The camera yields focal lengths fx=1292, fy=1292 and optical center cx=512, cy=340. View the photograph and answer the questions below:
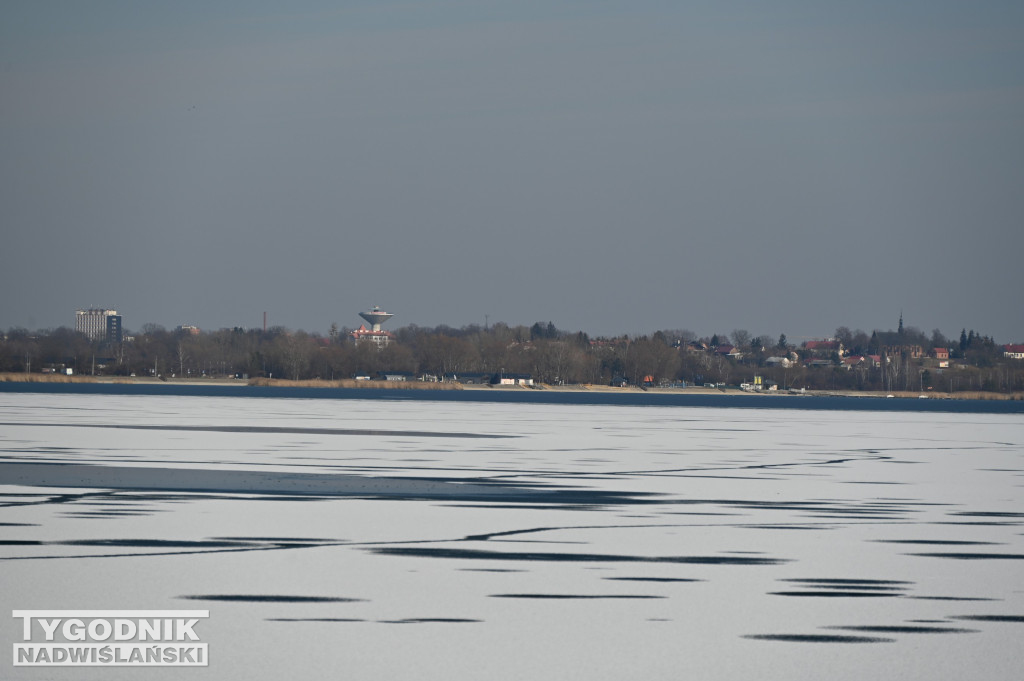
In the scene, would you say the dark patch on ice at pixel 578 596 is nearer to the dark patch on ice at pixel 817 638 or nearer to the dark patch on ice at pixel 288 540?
the dark patch on ice at pixel 817 638

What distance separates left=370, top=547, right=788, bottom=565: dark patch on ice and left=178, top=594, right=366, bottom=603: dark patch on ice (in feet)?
7.12

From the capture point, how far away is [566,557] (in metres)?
11.3

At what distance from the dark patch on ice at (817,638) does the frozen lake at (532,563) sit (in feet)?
0.08

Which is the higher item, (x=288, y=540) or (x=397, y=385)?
(x=397, y=385)

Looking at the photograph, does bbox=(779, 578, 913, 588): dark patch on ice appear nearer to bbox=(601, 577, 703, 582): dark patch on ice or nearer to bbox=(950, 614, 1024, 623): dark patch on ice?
bbox=(601, 577, 703, 582): dark patch on ice

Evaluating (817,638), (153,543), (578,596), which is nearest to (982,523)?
(578,596)

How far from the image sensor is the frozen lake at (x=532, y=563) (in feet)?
25.0

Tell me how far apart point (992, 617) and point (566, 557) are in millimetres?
3774

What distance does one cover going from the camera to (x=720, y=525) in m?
13.7

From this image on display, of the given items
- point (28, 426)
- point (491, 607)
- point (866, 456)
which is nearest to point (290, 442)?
point (28, 426)

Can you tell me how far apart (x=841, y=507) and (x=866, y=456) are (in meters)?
11.3

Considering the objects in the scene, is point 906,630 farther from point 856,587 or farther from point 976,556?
point 976,556

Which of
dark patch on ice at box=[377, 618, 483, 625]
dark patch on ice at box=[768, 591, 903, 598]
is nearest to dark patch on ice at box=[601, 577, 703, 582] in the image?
dark patch on ice at box=[768, 591, 903, 598]

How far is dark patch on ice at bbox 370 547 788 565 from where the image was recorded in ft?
36.6
